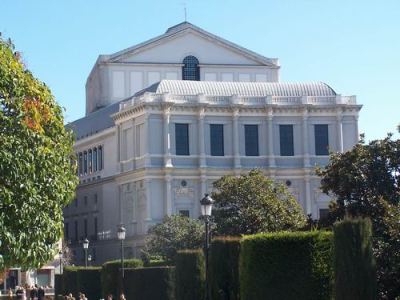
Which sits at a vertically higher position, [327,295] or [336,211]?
[336,211]

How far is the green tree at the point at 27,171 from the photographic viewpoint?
2720 cm

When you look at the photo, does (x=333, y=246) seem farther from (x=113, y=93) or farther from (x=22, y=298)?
(x=113, y=93)

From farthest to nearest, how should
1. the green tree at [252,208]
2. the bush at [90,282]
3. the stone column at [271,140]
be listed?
the stone column at [271,140] < the green tree at [252,208] < the bush at [90,282]

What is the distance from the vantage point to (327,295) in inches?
1383

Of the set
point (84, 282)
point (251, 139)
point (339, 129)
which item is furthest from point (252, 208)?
point (339, 129)

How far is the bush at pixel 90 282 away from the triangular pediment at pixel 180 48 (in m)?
57.4

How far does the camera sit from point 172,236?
296 feet

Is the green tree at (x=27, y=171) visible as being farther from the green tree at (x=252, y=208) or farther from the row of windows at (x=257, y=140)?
the row of windows at (x=257, y=140)

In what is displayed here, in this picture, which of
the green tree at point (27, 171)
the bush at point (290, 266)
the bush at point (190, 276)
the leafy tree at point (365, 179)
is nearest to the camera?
the green tree at point (27, 171)

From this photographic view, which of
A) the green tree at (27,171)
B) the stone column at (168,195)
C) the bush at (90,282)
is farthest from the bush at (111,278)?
the stone column at (168,195)

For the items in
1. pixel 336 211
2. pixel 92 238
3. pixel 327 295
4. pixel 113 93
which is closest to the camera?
pixel 327 295

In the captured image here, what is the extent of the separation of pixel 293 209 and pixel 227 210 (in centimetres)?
413

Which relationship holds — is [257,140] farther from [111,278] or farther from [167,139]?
[111,278]

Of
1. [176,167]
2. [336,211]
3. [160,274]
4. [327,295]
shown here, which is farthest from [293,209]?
[327,295]
